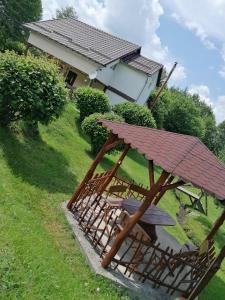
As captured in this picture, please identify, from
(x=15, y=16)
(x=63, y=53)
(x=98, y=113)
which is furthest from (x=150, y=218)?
(x=15, y=16)

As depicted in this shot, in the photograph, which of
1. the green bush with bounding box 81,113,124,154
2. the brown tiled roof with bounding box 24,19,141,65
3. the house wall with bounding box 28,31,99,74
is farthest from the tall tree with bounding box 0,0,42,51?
the green bush with bounding box 81,113,124,154

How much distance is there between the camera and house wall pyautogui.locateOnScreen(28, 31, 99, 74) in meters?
33.1

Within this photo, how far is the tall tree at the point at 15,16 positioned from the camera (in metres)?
47.9

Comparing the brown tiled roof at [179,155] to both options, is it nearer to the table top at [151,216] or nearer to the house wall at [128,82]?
the table top at [151,216]

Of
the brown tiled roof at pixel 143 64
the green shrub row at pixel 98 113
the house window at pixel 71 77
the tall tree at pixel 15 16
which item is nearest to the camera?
the green shrub row at pixel 98 113

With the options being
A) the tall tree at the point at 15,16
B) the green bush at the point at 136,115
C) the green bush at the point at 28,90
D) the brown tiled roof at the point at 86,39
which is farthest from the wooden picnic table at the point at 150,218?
the tall tree at the point at 15,16

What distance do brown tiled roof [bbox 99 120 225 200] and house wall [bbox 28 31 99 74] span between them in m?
23.0

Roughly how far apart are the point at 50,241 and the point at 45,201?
227cm

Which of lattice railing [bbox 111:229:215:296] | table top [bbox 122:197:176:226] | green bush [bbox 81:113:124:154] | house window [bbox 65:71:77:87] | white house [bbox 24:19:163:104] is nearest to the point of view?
lattice railing [bbox 111:229:215:296]

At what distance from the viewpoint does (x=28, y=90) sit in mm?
13617

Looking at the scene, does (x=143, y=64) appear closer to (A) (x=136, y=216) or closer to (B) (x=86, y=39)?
(B) (x=86, y=39)

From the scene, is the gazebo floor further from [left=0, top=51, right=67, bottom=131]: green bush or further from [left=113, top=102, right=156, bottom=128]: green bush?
[left=113, top=102, right=156, bottom=128]: green bush

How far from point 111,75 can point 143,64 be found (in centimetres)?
303

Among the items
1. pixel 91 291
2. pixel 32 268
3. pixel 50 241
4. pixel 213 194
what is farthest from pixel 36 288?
pixel 213 194
